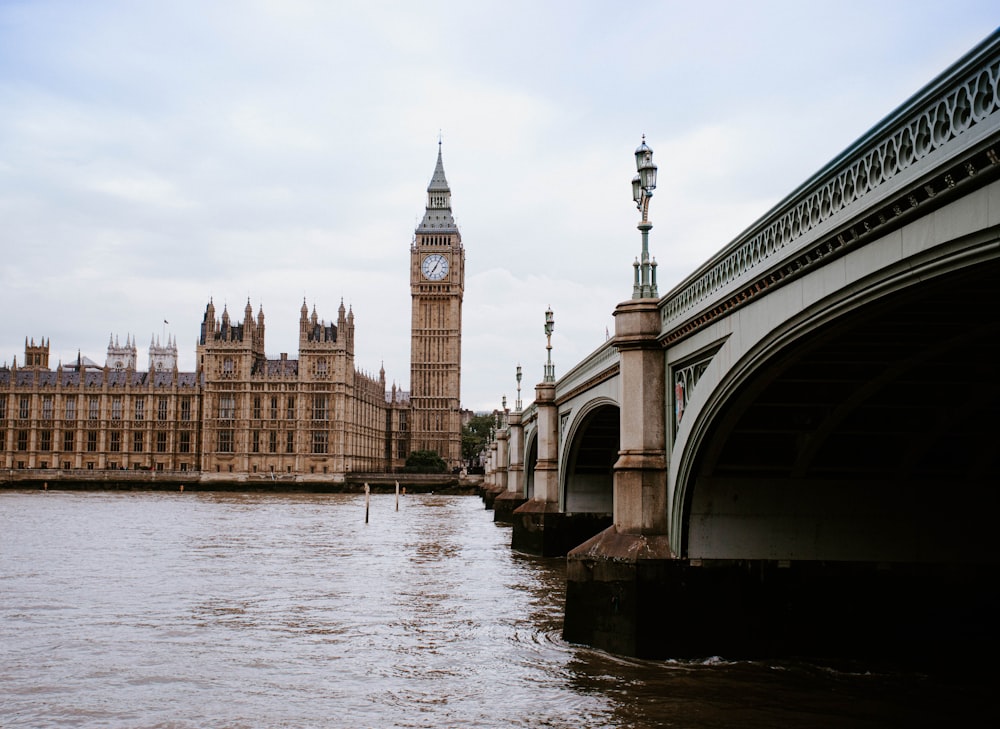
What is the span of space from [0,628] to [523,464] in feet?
98.0

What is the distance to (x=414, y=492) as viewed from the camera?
340ft

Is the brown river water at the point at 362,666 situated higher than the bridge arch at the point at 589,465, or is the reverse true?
the bridge arch at the point at 589,465

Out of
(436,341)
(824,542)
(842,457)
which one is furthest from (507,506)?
(436,341)

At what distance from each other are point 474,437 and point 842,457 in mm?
128810

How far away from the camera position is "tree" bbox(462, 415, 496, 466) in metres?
142

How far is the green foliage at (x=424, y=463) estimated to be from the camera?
114 m

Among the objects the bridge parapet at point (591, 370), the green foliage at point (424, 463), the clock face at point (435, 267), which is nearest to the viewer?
the bridge parapet at point (591, 370)

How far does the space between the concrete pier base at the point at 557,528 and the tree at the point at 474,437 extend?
111161mm

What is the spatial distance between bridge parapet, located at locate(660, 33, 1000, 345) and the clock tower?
113 m

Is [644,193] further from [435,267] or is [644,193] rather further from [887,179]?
[435,267]

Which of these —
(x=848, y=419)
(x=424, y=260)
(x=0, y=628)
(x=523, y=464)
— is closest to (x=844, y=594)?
(x=848, y=419)

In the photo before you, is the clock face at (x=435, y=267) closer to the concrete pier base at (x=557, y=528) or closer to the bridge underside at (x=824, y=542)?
the concrete pier base at (x=557, y=528)

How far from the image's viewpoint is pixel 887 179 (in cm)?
791

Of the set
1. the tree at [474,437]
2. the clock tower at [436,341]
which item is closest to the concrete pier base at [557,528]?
the clock tower at [436,341]
